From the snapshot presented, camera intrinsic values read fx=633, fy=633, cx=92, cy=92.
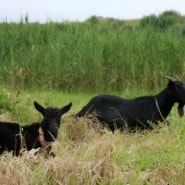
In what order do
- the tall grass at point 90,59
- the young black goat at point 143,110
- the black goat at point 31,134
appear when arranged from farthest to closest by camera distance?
the tall grass at point 90,59 → the young black goat at point 143,110 → the black goat at point 31,134

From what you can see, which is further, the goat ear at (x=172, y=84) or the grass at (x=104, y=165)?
the goat ear at (x=172, y=84)

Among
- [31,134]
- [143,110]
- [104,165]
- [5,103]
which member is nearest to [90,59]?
[143,110]

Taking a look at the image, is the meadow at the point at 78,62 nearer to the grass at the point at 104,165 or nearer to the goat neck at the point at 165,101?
the goat neck at the point at 165,101

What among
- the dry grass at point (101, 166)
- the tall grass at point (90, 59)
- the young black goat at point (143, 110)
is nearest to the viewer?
the dry grass at point (101, 166)

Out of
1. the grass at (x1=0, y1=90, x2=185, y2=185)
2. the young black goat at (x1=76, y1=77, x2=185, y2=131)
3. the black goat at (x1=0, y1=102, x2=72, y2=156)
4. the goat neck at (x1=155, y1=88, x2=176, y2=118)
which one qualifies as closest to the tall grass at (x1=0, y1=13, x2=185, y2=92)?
the young black goat at (x1=76, y1=77, x2=185, y2=131)

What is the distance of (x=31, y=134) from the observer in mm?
7832

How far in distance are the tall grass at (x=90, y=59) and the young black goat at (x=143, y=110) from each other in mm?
4079

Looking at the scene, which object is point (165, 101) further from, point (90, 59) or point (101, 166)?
point (90, 59)

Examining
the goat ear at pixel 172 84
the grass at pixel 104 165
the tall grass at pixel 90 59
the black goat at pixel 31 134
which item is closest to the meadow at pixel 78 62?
the tall grass at pixel 90 59

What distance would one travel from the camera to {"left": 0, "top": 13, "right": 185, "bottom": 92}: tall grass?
14320mm

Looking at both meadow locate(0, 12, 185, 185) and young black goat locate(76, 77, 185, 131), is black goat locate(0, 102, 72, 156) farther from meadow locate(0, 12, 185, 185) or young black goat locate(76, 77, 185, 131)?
young black goat locate(76, 77, 185, 131)

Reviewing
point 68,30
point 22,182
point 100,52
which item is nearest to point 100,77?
point 100,52

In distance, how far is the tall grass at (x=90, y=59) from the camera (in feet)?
47.0

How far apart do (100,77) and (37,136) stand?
21.8 feet
